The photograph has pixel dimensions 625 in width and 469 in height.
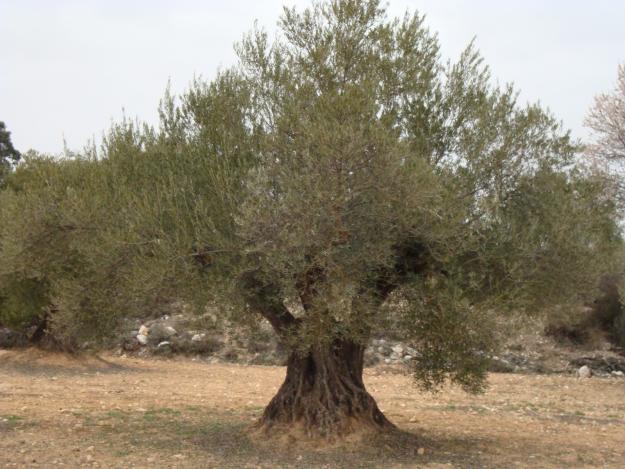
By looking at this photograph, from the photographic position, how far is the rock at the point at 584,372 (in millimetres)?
28611

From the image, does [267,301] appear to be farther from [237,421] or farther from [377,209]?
[237,421]

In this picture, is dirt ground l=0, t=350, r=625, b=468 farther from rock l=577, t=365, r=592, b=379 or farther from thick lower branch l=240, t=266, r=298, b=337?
rock l=577, t=365, r=592, b=379

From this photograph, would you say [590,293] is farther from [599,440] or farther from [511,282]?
[599,440]

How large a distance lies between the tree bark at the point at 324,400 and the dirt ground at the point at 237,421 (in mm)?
372

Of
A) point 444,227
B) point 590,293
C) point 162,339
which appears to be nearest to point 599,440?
point 590,293

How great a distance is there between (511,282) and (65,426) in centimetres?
845

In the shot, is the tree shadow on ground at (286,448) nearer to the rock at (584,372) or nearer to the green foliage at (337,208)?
the green foliage at (337,208)

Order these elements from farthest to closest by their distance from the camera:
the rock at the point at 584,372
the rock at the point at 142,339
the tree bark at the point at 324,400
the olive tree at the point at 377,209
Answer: the rock at the point at 142,339, the rock at the point at 584,372, the tree bark at the point at 324,400, the olive tree at the point at 377,209

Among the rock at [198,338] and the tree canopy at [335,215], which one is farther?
the rock at [198,338]

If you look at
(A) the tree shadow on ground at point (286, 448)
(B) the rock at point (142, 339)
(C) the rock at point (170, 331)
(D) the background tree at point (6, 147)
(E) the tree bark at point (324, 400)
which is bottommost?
(A) the tree shadow on ground at point (286, 448)

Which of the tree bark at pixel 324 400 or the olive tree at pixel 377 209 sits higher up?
the olive tree at pixel 377 209

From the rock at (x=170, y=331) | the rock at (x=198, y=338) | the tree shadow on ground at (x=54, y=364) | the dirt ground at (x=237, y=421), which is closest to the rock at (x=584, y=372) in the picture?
the dirt ground at (x=237, y=421)

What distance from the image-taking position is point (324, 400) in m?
11.9

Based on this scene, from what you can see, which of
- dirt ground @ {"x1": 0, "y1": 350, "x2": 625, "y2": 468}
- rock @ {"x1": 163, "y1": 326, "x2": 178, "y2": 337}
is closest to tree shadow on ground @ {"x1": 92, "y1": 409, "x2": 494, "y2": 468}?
dirt ground @ {"x1": 0, "y1": 350, "x2": 625, "y2": 468}
